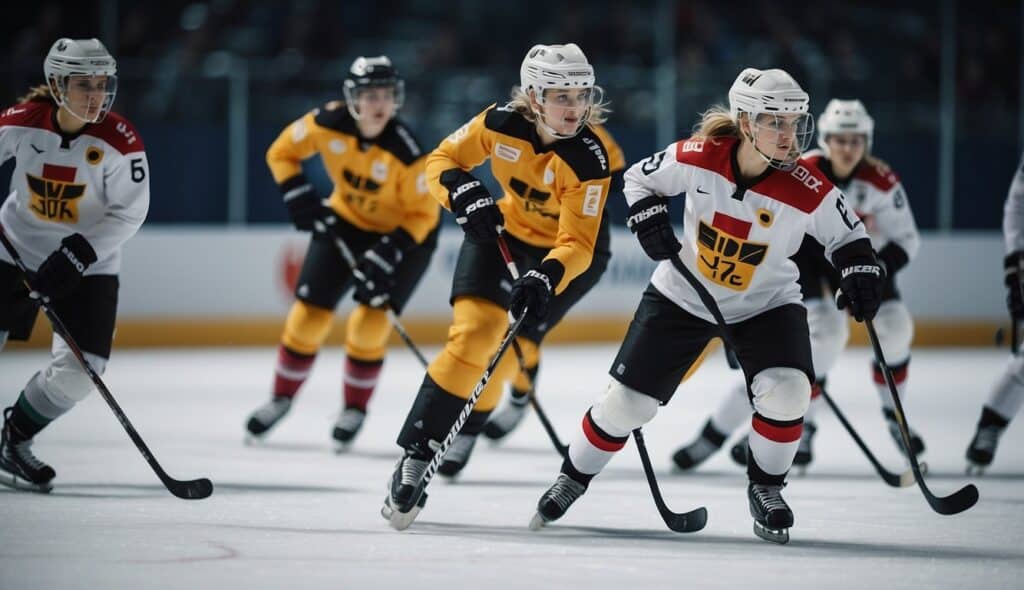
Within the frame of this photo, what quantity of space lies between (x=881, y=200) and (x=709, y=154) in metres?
1.67

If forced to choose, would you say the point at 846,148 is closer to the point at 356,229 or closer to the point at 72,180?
the point at 356,229

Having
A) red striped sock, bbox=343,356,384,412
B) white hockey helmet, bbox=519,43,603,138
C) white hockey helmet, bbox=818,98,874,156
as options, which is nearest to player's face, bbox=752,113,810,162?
white hockey helmet, bbox=519,43,603,138

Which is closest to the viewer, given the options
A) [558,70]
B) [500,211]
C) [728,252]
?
[728,252]

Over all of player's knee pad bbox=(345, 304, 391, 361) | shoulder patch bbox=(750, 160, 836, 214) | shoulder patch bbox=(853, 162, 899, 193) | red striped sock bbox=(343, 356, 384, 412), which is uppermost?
shoulder patch bbox=(750, 160, 836, 214)

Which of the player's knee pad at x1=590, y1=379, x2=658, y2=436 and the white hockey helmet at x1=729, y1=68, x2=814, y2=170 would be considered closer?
the white hockey helmet at x1=729, y1=68, x2=814, y2=170

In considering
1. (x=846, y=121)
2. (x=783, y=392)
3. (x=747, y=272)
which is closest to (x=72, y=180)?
(x=747, y=272)

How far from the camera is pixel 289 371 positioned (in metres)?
5.64

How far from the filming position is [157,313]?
892cm

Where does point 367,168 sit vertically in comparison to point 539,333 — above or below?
above

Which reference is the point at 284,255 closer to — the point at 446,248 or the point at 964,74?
the point at 446,248

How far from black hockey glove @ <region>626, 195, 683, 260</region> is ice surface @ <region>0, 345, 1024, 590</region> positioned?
0.71 m

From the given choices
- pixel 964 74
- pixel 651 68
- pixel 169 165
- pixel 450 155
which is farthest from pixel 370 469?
pixel 964 74

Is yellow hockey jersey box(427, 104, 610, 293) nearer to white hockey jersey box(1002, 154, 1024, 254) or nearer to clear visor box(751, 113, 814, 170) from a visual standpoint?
clear visor box(751, 113, 814, 170)

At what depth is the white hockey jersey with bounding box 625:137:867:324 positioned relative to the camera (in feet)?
12.5
